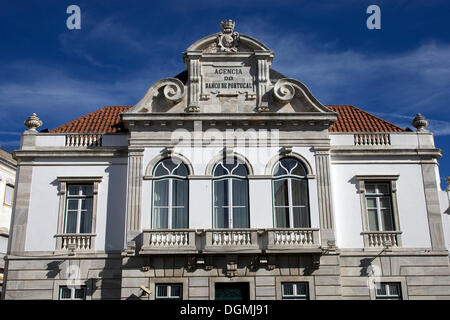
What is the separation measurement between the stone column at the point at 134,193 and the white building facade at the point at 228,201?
5 centimetres

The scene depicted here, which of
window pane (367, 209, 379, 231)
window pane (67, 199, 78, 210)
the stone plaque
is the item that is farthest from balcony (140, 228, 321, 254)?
the stone plaque

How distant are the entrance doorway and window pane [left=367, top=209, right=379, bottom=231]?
5.40m

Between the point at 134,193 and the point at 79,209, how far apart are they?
230 centimetres

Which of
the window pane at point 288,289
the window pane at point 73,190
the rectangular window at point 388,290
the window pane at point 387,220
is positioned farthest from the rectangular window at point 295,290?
the window pane at point 73,190

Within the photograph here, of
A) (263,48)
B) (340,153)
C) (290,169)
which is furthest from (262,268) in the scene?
(263,48)

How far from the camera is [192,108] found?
23.3m

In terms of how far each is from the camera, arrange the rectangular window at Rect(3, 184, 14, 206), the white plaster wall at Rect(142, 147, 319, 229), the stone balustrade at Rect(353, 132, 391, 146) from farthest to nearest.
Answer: the rectangular window at Rect(3, 184, 14, 206) < the stone balustrade at Rect(353, 132, 391, 146) < the white plaster wall at Rect(142, 147, 319, 229)

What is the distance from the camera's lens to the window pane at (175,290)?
21.1 metres

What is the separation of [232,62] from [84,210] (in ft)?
27.2

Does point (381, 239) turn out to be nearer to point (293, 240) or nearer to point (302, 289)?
point (293, 240)

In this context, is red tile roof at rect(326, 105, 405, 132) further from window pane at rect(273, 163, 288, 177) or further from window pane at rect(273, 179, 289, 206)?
window pane at rect(273, 179, 289, 206)

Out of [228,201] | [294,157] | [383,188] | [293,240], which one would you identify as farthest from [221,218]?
[383,188]

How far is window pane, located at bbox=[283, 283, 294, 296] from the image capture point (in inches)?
834

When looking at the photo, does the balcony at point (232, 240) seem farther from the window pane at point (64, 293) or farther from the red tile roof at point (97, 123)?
the red tile roof at point (97, 123)
